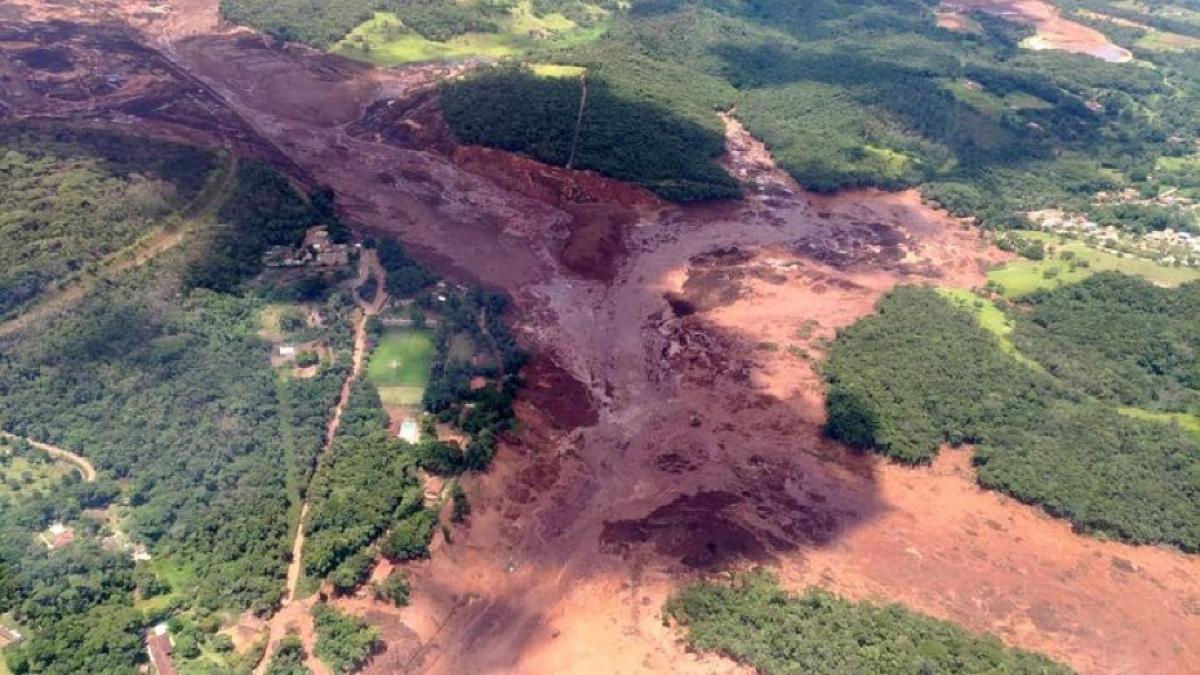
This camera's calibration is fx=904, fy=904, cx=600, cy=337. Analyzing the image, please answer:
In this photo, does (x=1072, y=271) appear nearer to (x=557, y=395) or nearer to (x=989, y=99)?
(x=989, y=99)

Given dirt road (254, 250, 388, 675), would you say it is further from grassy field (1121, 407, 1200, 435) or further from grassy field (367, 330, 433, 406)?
grassy field (1121, 407, 1200, 435)

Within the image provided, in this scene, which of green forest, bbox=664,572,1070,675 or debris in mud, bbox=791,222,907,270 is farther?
debris in mud, bbox=791,222,907,270

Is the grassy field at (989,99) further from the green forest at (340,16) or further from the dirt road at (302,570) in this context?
the dirt road at (302,570)

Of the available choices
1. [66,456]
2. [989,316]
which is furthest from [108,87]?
[989,316]

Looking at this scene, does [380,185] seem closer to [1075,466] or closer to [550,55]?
[550,55]

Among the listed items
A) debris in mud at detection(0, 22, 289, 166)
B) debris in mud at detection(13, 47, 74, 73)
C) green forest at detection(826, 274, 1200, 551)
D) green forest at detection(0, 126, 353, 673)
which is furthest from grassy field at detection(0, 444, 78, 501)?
→ debris in mud at detection(13, 47, 74, 73)

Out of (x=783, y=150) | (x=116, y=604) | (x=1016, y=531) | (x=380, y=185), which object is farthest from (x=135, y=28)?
(x=1016, y=531)
